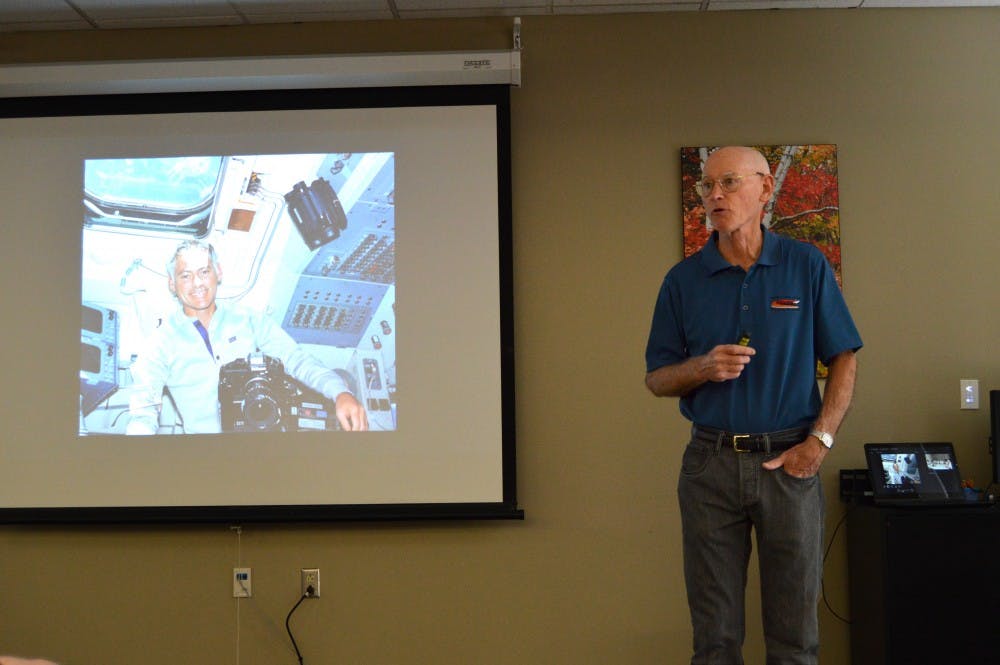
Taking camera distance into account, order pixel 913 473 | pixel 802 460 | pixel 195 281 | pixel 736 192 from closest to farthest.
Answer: pixel 802 460, pixel 736 192, pixel 913 473, pixel 195 281

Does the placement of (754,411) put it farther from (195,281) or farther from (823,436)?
(195,281)

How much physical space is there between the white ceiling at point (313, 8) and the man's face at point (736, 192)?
1717 mm

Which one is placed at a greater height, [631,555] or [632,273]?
[632,273]

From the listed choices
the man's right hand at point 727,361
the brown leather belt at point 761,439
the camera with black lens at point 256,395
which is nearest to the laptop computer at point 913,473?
the brown leather belt at point 761,439

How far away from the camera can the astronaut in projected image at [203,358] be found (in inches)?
139

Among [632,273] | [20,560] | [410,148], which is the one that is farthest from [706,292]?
[20,560]

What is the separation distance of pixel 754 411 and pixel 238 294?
2.29 meters

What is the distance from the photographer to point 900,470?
10.6 feet

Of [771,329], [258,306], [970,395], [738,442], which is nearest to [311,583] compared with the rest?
[258,306]

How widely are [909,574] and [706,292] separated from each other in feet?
5.34

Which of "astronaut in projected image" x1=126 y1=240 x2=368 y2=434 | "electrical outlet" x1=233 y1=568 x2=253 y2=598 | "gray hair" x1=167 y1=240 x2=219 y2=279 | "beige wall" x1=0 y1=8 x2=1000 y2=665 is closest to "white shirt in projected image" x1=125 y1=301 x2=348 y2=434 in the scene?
"astronaut in projected image" x1=126 y1=240 x2=368 y2=434

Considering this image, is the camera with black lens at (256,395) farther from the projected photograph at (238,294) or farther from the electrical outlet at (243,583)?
the electrical outlet at (243,583)

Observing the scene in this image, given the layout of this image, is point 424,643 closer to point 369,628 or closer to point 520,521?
point 369,628

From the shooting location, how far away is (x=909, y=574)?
10.1 ft
